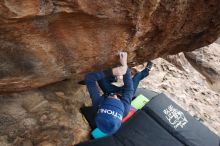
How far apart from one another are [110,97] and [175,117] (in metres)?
1.81

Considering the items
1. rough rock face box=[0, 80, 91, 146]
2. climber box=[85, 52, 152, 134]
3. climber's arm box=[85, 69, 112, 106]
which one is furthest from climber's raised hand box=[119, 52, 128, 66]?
rough rock face box=[0, 80, 91, 146]

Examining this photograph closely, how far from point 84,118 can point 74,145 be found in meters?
0.42

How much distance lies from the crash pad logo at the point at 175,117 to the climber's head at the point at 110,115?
64.6 inches

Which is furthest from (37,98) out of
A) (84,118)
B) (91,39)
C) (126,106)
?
(91,39)

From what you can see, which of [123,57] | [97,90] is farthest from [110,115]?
[123,57]

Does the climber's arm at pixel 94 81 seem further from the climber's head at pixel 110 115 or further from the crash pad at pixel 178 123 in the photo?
the crash pad at pixel 178 123

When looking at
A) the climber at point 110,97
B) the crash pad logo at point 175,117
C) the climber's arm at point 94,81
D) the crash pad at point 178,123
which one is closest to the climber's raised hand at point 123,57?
the climber at point 110,97

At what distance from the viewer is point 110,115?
4.01m

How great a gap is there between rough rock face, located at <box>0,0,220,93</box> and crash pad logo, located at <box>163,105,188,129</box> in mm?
1568

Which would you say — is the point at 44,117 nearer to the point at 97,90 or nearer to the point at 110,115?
the point at 97,90

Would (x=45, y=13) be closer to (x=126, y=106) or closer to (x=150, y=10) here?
(x=150, y=10)

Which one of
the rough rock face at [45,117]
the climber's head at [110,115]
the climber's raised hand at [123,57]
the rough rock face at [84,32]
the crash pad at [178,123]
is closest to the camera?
the rough rock face at [84,32]

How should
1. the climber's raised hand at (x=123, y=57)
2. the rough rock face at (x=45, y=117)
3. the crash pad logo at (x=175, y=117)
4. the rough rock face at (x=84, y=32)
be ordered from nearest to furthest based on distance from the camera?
the rough rock face at (x=84, y=32) → the climber's raised hand at (x=123, y=57) → the rough rock face at (x=45, y=117) → the crash pad logo at (x=175, y=117)

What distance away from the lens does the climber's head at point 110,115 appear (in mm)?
3998
